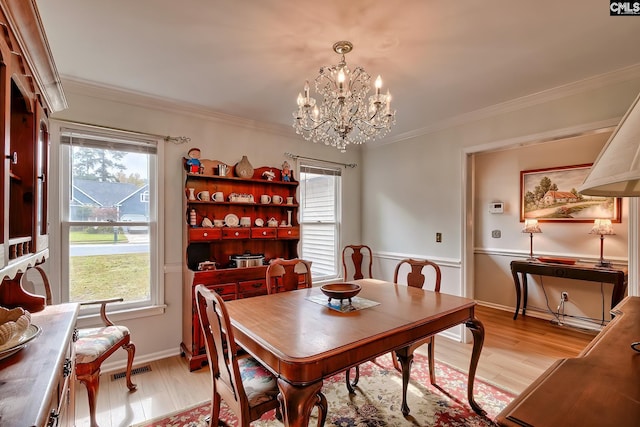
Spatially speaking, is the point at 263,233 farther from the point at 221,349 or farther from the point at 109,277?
the point at 221,349

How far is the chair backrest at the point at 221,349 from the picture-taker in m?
1.43

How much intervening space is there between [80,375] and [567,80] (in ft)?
14.1

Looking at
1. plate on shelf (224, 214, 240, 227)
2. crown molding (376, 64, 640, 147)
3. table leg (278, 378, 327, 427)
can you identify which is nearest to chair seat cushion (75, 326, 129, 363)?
plate on shelf (224, 214, 240, 227)

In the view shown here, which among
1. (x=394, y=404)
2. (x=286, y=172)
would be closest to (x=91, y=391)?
(x=394, y=404)

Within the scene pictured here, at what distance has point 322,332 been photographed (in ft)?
5.19

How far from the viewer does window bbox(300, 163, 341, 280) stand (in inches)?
166

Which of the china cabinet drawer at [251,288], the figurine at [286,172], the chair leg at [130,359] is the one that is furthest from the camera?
the figurine at [286,172]

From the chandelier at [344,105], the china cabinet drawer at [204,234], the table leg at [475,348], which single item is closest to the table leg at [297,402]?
the table leg at [475,348]

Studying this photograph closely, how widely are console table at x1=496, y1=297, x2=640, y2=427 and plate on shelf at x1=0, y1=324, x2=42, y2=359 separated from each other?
1.61 metres

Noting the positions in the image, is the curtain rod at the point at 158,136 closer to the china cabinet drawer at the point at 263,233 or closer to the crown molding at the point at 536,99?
the china cabinet drawer at the point at 263,233

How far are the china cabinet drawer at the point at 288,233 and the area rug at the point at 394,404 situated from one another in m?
1.64

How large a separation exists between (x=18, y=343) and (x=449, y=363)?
3139mm

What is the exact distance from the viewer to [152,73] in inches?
97.6

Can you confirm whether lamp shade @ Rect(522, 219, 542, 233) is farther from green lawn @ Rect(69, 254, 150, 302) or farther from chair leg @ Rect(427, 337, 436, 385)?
green lawn @ Rect(69, 254, 150, 302)
